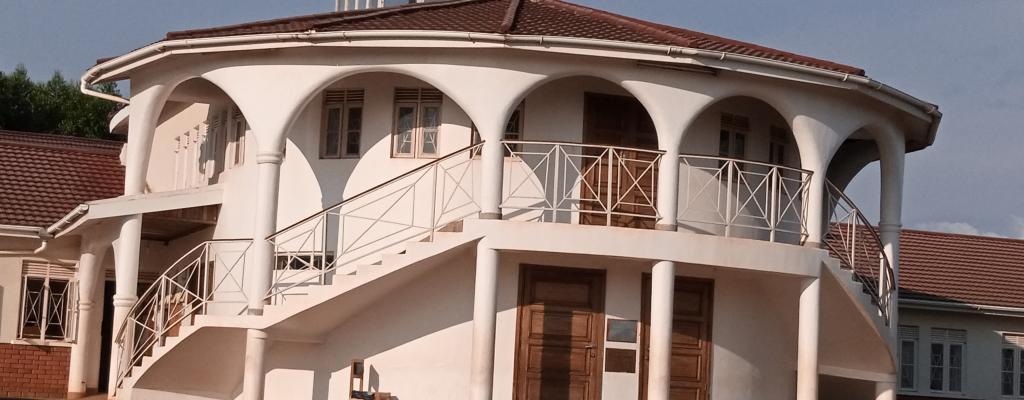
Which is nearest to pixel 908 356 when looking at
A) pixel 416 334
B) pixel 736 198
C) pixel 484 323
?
pixel 736 198

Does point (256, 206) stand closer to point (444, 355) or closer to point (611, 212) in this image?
point (444, 355)

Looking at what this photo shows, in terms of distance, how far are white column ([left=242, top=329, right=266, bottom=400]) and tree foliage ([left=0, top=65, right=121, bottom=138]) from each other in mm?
35027

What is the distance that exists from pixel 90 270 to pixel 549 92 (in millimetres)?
8493

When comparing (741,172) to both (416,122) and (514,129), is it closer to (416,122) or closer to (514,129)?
(514,129)

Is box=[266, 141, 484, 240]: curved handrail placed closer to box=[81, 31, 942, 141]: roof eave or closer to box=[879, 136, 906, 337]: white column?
box=[81, 31, 942, 141]: roof eave

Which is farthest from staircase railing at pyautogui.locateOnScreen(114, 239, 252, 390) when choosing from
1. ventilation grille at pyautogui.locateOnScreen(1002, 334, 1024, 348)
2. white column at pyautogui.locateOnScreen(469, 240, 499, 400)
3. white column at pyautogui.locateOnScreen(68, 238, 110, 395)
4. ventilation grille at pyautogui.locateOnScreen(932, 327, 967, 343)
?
ventilation grille at pyautogui.locateOnScreen(1002, 334, 1024, 348)

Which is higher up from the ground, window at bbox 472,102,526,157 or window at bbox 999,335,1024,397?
window at bbox 472,102,526,157

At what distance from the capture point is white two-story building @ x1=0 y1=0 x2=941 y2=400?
21.2 meters

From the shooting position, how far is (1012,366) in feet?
121

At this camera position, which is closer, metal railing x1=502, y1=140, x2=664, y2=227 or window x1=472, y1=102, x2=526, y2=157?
metal railing x1=502, y1=140, x2=664, y2=227

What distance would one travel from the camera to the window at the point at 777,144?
24.3 metres

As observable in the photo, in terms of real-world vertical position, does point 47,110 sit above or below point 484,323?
above

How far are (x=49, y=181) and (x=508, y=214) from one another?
9.82m

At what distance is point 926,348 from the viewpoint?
35875mm
